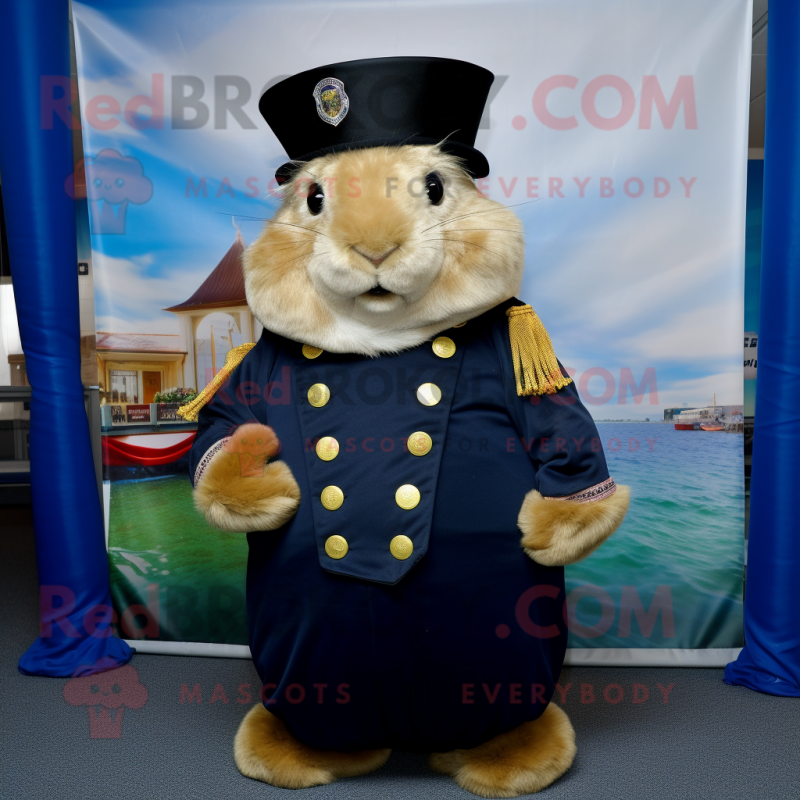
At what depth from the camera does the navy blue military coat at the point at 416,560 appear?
1169 mm

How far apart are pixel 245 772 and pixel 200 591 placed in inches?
28.8

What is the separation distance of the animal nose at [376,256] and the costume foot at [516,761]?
35.3 inches

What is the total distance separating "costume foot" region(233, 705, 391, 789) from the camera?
1.29 meters

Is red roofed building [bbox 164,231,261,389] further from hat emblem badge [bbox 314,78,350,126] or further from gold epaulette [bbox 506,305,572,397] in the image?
gold epaulette [bbox 506,305,572,397]

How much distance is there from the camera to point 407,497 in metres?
1.16

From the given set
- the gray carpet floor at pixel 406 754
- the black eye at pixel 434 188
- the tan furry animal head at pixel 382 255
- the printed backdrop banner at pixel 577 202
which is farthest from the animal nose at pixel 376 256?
the gray carpet floor at pixel 406 754

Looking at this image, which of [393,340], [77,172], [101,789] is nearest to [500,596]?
[393,340]

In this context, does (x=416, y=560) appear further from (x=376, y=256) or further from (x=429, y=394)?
(x=376, y=256)

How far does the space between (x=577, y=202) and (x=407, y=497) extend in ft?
3.52

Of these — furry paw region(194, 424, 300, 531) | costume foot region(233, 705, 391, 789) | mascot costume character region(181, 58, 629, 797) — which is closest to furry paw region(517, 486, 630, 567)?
mascot costume character region(181, 58, 629, 797)

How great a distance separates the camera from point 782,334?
5.34 feet

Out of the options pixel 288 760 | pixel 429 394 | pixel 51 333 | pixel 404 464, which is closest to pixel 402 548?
pixel 404 464

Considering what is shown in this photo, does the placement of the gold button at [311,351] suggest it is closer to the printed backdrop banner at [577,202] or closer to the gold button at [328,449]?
the gold button at [328,449]

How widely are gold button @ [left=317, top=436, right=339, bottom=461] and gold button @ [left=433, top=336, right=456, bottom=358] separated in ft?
0.80
